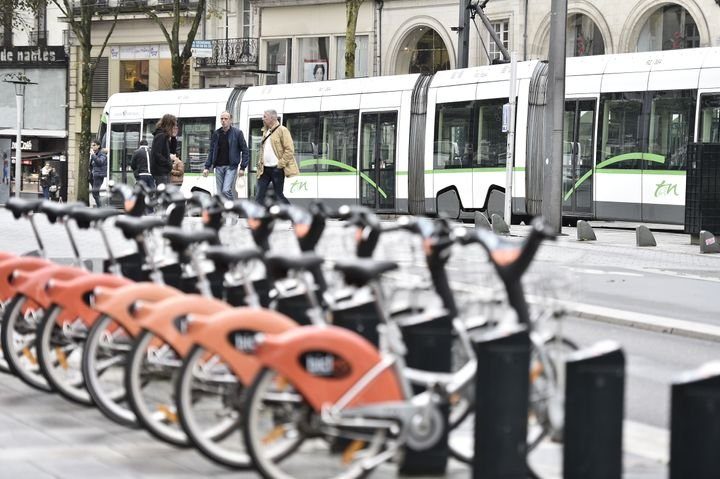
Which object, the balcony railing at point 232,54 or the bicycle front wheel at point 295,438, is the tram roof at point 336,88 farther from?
the bicycle front wheel at point 295,438

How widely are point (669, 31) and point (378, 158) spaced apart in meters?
13.5

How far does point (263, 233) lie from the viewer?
764cm

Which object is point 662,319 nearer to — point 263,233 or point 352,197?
point 263,233

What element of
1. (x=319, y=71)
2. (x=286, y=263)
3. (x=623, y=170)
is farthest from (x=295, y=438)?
(x=319, y=71)

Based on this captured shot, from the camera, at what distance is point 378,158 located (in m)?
33.3

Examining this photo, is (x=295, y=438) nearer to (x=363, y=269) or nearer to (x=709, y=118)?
(x=363, y=269)

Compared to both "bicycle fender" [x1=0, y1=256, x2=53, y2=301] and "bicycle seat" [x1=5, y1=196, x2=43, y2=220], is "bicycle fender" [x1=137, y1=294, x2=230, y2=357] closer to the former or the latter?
"bicycle fender" [x1=0, y1=256, x2=53, y2=301]

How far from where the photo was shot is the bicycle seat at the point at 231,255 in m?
6.51

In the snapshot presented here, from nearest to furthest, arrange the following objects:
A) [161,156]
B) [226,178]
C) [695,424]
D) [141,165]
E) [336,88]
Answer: [695,424] → [161,156] → [226,178] → [141,165] → [336,88]

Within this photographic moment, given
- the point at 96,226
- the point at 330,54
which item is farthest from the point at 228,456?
the point at 330,54

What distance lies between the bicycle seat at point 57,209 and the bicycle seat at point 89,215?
7 centimetres

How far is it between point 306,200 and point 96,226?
26.7 meters

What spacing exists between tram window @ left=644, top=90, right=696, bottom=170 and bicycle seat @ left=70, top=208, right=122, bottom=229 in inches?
799

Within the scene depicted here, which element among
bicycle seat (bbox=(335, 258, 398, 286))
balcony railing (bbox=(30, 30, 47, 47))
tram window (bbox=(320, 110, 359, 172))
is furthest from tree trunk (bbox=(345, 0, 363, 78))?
bicycle seat (bbox=(335, 258, 398, 286))
